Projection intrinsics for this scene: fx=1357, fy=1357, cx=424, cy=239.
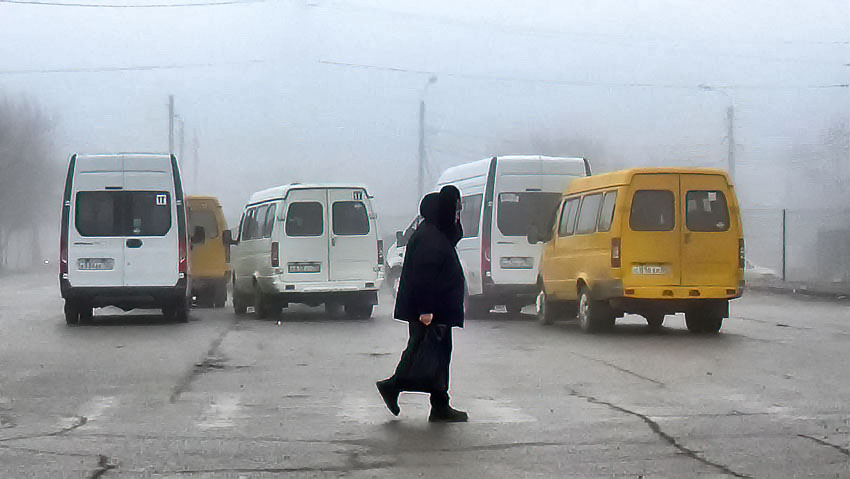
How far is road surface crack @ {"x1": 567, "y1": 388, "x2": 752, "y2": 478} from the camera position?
7.18m

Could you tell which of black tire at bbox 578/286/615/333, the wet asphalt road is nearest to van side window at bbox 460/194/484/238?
the wet asphalt road

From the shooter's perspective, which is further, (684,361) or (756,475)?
(684,361)

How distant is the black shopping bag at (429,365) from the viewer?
9.22 meters

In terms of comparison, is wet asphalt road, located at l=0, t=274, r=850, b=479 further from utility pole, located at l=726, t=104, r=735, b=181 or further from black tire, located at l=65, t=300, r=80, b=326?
utility pole, located at l=726, t=104, r=735, b=181

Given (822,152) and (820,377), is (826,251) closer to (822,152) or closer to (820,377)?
(822,152)

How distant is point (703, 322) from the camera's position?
18.2m

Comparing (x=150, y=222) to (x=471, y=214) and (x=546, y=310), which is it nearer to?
(x=471, y=214)

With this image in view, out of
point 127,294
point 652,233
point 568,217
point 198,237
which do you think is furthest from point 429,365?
point 198,237

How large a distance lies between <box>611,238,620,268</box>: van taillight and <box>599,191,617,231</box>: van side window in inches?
10.6

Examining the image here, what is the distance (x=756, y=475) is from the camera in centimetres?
694

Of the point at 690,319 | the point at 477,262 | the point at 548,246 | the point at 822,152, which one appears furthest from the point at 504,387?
the point at 822,152

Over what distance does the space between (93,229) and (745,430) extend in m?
14.1

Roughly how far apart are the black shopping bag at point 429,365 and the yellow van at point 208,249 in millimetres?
18366

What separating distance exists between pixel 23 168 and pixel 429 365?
77925mm
